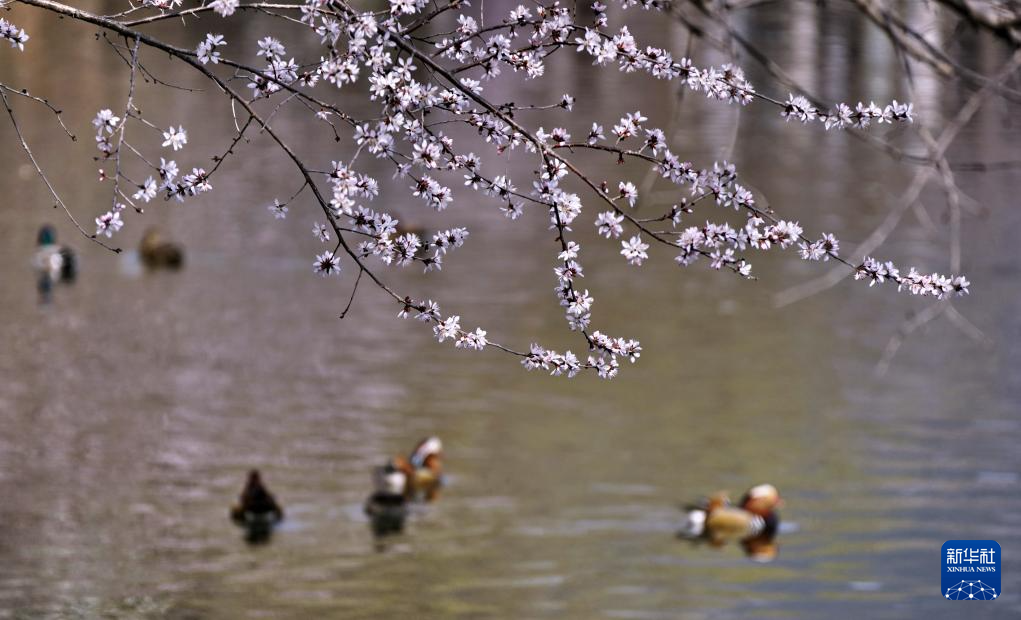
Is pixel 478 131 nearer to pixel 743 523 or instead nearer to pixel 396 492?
pixel 743 523

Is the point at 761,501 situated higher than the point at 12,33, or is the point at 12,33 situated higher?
the point at 12,33

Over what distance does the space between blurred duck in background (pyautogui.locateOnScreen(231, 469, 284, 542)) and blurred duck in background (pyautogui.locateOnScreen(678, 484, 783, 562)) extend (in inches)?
126

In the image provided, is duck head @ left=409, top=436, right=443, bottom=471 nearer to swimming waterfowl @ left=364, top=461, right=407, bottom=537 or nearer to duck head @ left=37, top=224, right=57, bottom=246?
swimming waterfowl @ left=364, top=461, right=407, bottom=537

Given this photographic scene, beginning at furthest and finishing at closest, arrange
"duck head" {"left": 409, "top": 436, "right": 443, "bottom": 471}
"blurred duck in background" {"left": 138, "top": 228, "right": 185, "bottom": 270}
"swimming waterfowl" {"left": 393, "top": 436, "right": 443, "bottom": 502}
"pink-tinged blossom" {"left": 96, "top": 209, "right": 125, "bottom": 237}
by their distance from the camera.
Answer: "blurred duck in background" {"left": 138, "top": 228, "right": 185, "bottom": 270}, "duck head" {"left": 409, "top": 436, "right": 443, "bottom": 471}, "swimming waterfowl" {"left": 393, "top": 436, "right": 443, "bottom": 502}, "pink-tinged blossom" {"left": 96, "top": 209, "right": 125, "bottom": 237}

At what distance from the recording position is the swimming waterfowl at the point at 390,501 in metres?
12.6

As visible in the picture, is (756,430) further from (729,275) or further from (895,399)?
(729,275)

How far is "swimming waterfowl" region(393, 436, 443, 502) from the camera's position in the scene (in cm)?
1286

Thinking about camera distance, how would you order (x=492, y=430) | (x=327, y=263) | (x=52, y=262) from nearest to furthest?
(x=327, y=263)
(x=492, y=430)
(x=52, y=262)

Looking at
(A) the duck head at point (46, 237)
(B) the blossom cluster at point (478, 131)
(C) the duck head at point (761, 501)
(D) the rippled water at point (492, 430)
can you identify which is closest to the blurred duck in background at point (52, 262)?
(A) the duck head at point (46, 237)

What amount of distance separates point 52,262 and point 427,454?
413 inches

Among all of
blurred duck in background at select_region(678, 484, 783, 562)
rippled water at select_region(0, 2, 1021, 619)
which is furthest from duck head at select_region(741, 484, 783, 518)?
rippled water at select_region(0, 2, 1021, 619)

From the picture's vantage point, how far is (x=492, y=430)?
1509cm

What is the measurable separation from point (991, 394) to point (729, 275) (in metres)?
7.08

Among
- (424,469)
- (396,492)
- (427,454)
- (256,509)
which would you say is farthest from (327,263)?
(427,454)
